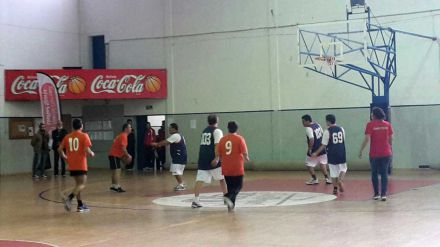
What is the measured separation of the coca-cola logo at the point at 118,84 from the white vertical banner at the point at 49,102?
2952 mm

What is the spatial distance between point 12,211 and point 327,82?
14362 millimetres

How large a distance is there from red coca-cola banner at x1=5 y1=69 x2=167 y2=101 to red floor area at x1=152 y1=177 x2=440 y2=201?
8795 mm

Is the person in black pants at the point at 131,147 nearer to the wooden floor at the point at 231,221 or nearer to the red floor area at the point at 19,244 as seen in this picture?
the wooden floor at the point at 231,221

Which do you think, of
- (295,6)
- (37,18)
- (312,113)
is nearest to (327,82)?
(312,113)

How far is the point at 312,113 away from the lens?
25.0 metres

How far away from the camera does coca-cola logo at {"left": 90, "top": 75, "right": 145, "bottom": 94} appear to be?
87.4 feet

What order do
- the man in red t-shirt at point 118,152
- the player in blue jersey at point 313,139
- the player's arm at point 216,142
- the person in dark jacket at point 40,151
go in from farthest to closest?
the person in dark jacket at point 40,151, the player in blue jersey at point 313,139, the man in red t-shirt at point 118,152, the player's arm at point 216,142

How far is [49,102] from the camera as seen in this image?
23.5 metres

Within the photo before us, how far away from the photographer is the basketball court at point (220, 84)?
20609 mm

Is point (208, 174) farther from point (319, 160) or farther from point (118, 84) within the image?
point (118, 84)

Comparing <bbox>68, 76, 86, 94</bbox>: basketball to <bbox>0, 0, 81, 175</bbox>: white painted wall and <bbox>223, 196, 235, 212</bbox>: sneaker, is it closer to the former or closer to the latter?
<bbox>0, 0, 81, 175</bbox>: white painted wall

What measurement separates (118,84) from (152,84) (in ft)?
4.86

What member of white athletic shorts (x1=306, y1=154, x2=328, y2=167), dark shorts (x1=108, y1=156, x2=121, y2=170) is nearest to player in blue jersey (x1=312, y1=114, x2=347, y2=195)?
white athletic shorts (x1=306, y1=154, x2=328, y2=167)

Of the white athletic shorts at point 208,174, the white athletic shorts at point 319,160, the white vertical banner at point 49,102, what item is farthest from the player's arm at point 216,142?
the white vertical banner at point 49,102
